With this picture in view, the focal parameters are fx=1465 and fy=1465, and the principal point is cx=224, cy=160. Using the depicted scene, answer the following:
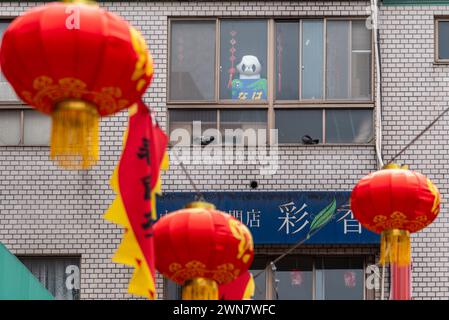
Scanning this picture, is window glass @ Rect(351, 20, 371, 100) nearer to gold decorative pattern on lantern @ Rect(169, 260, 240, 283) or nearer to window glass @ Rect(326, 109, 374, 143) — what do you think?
window glass @ Rect(326, 109, 374, 143)

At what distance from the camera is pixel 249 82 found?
22.2 m

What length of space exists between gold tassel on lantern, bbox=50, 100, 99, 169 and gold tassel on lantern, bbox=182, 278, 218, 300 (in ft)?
7.01

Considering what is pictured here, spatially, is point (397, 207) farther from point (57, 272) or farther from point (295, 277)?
point (57, 272)

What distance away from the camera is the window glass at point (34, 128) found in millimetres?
22125

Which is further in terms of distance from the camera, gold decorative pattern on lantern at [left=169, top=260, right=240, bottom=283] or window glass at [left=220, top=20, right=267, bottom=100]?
window glass at [left=220, top=20, right=267, bottom=100]

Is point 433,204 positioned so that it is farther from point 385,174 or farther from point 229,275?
point 229,275

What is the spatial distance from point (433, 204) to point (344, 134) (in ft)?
17.0

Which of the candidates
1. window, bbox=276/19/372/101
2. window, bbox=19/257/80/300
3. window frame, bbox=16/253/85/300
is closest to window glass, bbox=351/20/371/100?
window, bbox=276/19/372/101

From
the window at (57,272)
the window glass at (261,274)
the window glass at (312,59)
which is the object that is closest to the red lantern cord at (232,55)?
the window glass at (312,59)

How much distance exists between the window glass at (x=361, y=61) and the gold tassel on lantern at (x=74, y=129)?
9.24 m

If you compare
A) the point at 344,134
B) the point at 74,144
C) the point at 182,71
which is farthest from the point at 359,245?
the point at 74,144

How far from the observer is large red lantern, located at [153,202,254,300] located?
14961 mm

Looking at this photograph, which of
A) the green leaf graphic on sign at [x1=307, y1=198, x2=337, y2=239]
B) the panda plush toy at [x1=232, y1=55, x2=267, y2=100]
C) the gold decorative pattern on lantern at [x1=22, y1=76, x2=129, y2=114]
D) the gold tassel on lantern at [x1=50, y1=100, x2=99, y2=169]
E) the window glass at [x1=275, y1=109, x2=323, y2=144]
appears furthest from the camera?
the panda plush toy at [x1=232, y1=55, x2=267, y2=100]

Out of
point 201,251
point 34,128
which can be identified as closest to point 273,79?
point 34,128
